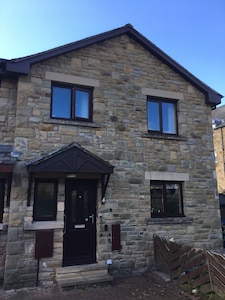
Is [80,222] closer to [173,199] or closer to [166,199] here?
[166,199]

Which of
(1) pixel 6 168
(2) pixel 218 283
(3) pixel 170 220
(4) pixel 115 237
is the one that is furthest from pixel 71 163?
(2) pixel 218 283

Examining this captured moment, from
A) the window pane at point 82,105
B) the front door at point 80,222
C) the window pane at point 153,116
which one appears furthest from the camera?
the window pane at point 153,116

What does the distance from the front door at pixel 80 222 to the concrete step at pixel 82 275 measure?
37cm

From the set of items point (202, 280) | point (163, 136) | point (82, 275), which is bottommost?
point (82, 275)

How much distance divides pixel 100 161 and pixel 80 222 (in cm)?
188

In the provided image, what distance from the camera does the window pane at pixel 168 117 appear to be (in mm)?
9320

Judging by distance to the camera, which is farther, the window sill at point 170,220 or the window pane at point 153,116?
the window pane at point 153,116

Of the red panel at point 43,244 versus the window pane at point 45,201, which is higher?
the window pane at point 45,201

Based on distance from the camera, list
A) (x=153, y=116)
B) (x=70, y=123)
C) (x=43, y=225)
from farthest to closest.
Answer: (x=153, y=116) → (x=70, y=123) → (x=43, y=225)

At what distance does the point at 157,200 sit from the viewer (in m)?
8.60

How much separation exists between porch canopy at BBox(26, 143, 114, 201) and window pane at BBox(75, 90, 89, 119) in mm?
1116

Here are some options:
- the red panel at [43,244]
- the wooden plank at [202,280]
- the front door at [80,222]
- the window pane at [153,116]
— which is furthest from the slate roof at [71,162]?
the wooden plank at [202,280]

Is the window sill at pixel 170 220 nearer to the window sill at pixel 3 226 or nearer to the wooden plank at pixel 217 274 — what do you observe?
the wooden plank at pixel 217 274

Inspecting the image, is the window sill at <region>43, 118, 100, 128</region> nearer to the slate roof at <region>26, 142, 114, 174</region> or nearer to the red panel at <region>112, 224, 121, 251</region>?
the slate roof at <region>26, 142, 114, 174</region>
